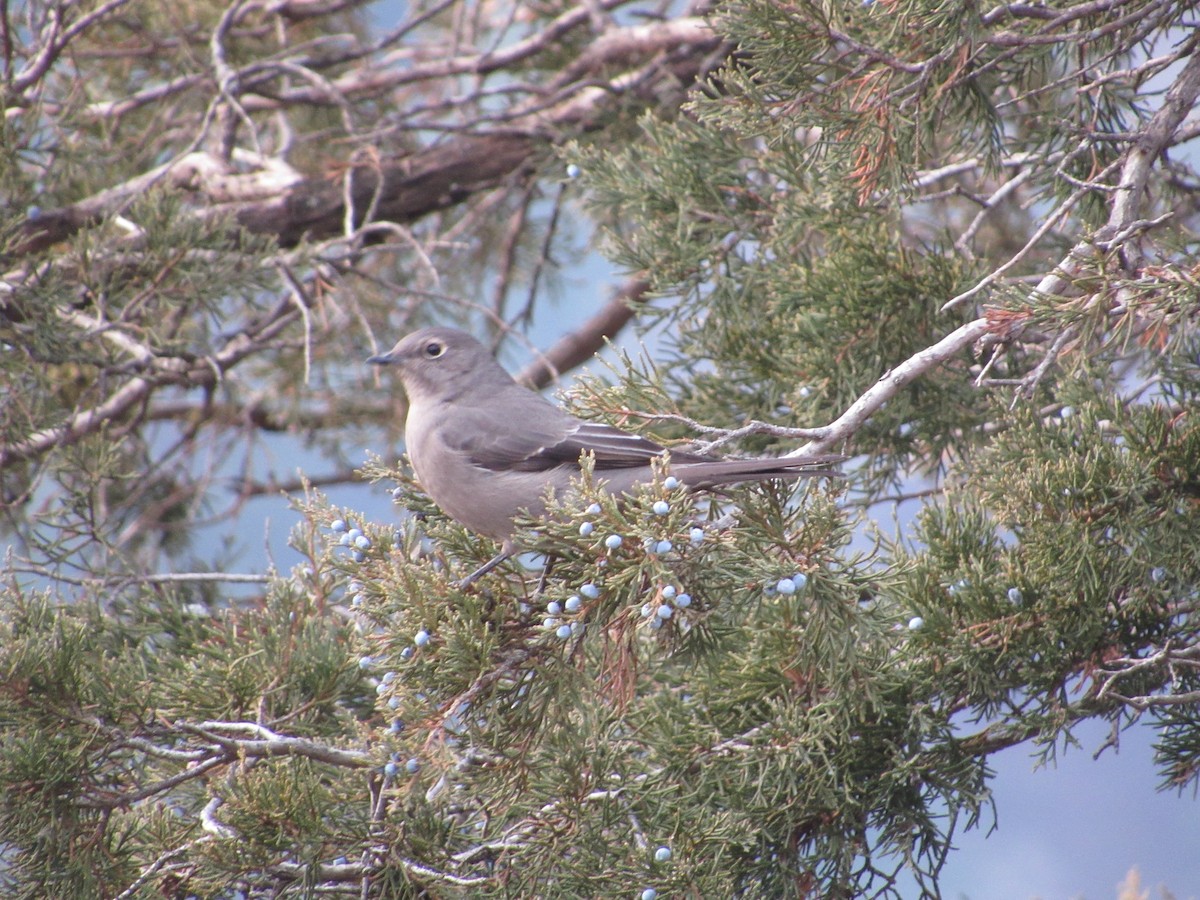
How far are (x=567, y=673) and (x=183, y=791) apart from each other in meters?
1.39

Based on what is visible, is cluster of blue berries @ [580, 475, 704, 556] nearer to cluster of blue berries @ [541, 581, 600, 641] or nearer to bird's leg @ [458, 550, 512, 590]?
cluster of blue berries @ [541, 581, 600, 641]

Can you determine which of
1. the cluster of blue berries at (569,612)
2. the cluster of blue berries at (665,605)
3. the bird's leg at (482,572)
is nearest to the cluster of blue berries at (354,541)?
the bird's leg at (482,572)

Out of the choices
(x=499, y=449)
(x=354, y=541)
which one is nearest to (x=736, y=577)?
(x=354, y=541)

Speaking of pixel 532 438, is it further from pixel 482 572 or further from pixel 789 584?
pixel 789 584

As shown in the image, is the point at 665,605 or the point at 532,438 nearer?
the point at 665,605

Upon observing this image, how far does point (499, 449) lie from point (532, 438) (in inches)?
4.6

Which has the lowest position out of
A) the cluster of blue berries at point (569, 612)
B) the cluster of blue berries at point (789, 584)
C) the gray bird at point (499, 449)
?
the cluster of blue berries at point (789, 584)

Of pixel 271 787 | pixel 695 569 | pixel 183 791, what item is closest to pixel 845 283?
pixel 695 569

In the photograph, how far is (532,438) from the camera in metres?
3.79

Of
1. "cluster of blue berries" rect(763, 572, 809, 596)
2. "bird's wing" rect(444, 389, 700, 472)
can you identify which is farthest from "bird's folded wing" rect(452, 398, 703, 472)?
"cluster of blue berries" rect(763, 572, 809, 596)

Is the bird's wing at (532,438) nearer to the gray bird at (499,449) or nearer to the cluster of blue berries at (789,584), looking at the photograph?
the gray bird at (499,449)

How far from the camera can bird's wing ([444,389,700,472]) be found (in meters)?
3.38

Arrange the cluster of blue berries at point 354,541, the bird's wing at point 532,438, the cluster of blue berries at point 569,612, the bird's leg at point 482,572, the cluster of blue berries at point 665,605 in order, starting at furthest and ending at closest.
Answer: the bird's wing at point 532,438 → the cluster of blue berries at point 354,541 → the bird's leg at point 482,572 → the cluster of blue berries at point 569,612 → the cluster of blue berries at point 665,605

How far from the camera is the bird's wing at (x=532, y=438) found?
11.1 feet
